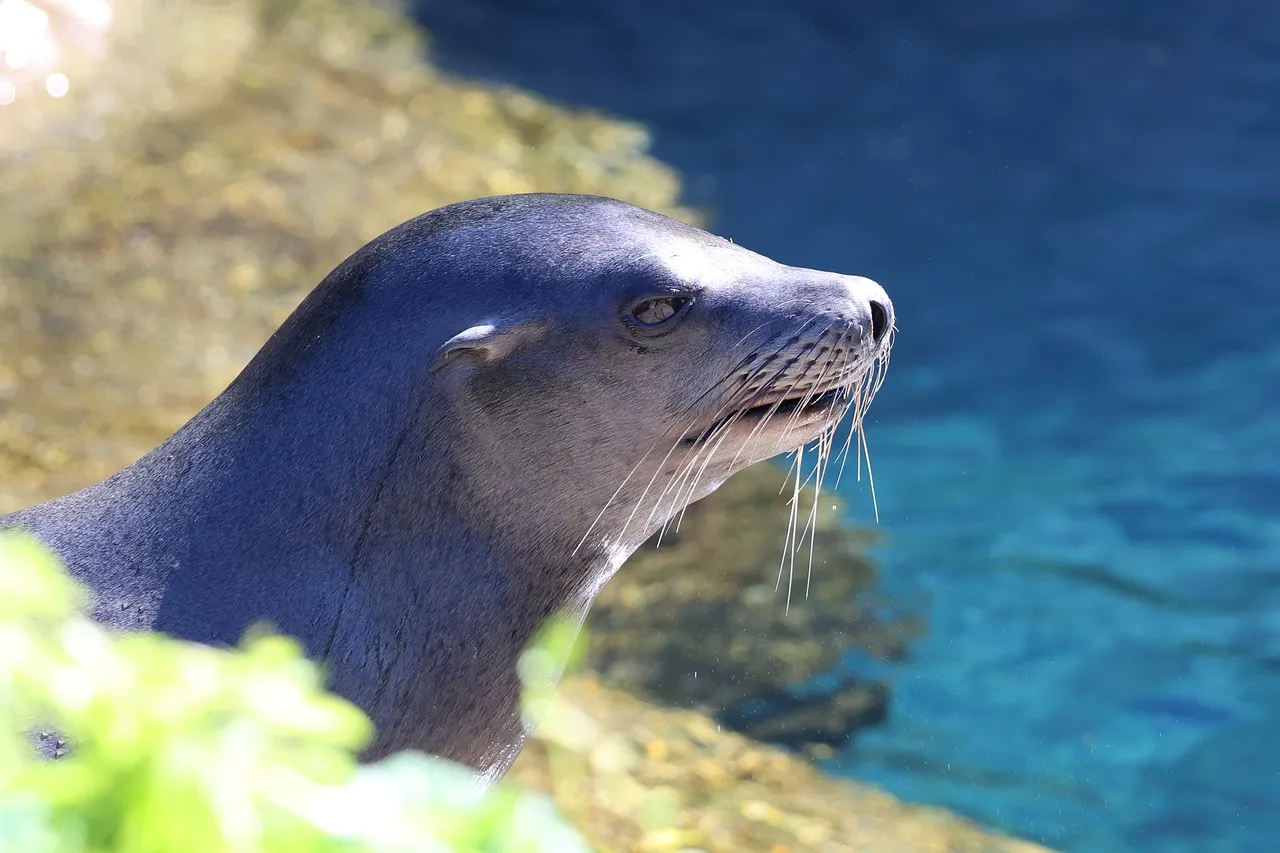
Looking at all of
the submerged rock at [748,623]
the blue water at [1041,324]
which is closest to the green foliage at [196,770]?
the submerged rock at [748,623]

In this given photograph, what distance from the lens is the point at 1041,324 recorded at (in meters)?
9.02

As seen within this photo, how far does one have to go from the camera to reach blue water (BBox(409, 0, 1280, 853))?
6273 millimetres

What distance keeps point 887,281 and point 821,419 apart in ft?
21.2

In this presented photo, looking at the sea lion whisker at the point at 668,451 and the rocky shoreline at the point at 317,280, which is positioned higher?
the rocky shoreline at the point at 317,280

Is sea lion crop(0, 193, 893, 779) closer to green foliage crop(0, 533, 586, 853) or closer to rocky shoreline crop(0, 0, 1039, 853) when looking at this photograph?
rocky shoreline crop(0, 0, 1039, 853)

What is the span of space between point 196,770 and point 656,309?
7.43ft

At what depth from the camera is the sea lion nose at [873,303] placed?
3119 mm

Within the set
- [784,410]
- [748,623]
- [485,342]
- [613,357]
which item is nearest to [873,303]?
[784,410]

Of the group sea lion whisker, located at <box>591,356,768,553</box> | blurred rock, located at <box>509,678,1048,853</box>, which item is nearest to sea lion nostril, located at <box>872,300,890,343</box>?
sea lion whisker, located at <box>591,356,768,553</box>

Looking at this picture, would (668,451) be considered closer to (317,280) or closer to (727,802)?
(727,802)

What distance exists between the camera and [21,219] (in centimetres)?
768

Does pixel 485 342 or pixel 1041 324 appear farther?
pixel 1041 324

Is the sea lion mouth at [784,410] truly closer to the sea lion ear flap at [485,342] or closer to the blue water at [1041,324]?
the sea lion ear flap at [485,342]

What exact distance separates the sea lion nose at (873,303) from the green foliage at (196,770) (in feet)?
7.41
